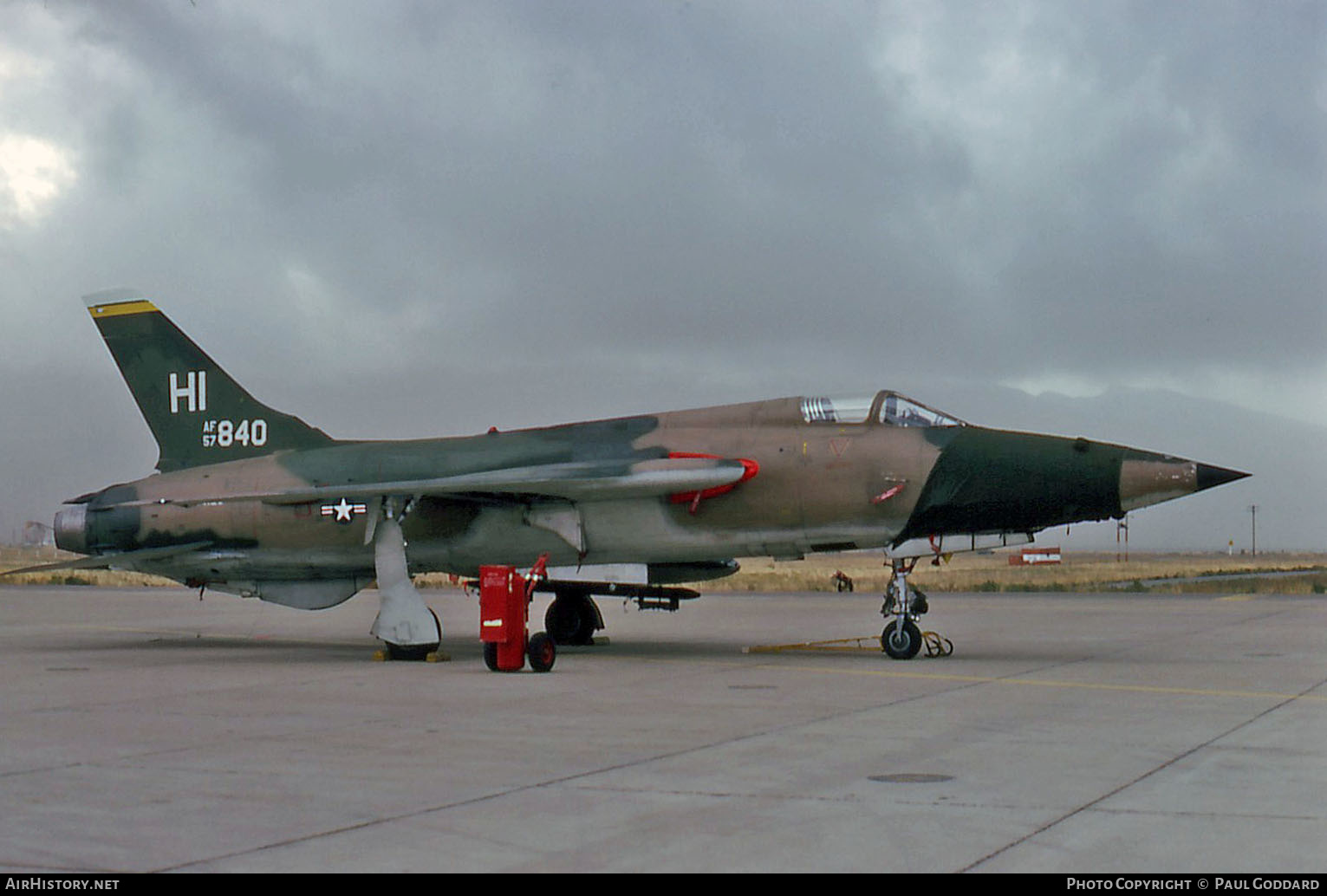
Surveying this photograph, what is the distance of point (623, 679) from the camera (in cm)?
1365

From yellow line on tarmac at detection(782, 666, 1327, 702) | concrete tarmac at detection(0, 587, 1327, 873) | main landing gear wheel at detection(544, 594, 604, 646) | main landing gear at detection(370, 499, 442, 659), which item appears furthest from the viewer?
main landing gear wheel at detection(544, 594, 604, 646)

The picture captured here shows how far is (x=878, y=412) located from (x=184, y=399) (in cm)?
1044

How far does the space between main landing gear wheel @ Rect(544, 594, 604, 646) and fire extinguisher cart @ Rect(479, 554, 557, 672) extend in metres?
4.39

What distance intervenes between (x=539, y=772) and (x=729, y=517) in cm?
829

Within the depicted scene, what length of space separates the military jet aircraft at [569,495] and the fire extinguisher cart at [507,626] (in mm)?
1758

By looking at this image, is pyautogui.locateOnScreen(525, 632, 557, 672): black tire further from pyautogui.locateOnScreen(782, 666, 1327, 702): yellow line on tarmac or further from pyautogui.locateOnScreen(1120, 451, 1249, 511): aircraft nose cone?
pyautogui.locateOnScreen(1120, 451, 1249, 511): aircraft nose cone

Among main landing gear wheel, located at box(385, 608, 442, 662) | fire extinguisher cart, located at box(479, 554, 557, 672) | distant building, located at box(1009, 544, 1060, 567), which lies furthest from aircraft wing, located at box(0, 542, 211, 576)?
distant building, located at box(1009, 544, 1060, 567)

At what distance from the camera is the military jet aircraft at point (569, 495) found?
582 inches

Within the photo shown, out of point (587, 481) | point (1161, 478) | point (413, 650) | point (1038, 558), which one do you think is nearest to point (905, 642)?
point (1161, 478)

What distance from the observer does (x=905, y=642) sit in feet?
50.2

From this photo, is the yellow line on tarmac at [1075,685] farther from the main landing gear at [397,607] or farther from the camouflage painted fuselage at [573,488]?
the main landing gear at [397,607]

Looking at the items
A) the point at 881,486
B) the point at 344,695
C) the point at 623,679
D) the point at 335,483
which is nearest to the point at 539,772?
the point at 344,695

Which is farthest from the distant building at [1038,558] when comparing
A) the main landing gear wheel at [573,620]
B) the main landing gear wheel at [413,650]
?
the main landing gear wheel at [413,650]

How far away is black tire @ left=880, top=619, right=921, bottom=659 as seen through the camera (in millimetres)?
15297
